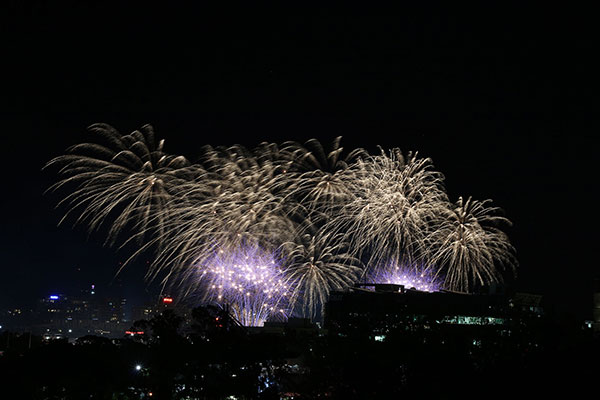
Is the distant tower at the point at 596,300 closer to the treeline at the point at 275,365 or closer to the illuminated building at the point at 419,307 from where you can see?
the illuminated building at the point at 419,307

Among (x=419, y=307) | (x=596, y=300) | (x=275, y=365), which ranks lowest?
(x=275, y=365)

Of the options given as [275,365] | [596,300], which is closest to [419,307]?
[596,300]

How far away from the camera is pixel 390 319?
84625 millimetres

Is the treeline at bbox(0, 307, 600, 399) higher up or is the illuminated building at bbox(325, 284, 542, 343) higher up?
the illuminated building at bbox(325, 284, 542, 343)

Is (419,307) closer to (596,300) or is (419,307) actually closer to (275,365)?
(596,300)

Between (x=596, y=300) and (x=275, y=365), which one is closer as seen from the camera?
(x=275, y=365)

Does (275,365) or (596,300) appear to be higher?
(596,300)

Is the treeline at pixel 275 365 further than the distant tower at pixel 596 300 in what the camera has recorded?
No

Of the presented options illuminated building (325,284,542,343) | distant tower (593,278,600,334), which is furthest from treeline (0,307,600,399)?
distant tower (593,278,600,334)

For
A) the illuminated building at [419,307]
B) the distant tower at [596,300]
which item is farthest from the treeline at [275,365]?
the distant tower at [596,300]

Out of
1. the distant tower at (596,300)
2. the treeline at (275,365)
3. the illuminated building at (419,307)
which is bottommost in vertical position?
the treeline at (275,365)

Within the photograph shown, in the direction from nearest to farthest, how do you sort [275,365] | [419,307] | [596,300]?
[275,365] < [419,307] < [596,300]

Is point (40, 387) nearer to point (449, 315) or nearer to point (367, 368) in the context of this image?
point (367, 368)

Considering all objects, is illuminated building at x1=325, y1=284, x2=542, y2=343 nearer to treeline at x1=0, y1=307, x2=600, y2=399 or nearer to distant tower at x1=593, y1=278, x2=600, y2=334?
distant tower at x1=593, y1=278, x2=600, y2=334
